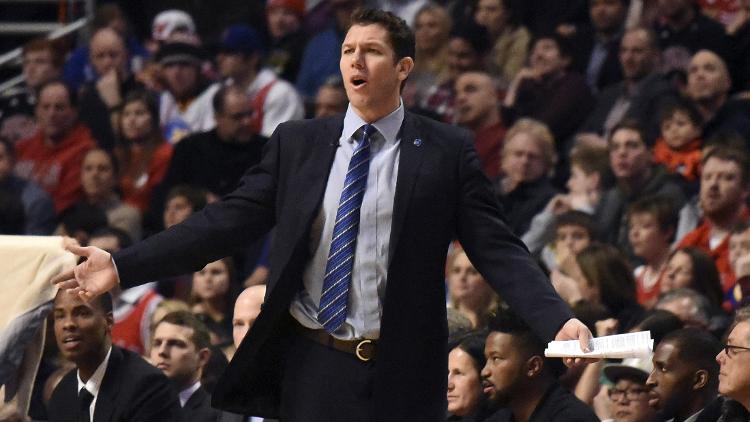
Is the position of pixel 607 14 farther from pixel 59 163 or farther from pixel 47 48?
pixel 47 48

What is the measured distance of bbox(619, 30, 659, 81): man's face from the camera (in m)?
9.77

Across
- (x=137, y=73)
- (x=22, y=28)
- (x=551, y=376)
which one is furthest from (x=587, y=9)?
(x=551, y=376)

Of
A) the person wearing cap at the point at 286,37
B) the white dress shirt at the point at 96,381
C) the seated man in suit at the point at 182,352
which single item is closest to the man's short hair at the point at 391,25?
the white dress shirt at the point at 96,381

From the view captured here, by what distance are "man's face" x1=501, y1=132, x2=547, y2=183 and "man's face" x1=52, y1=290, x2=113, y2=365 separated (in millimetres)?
3666

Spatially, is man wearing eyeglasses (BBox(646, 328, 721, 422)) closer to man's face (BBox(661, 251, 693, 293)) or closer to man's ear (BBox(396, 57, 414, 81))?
man's face (BBox(661, 251, 693, 293))

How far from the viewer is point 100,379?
5879 mm

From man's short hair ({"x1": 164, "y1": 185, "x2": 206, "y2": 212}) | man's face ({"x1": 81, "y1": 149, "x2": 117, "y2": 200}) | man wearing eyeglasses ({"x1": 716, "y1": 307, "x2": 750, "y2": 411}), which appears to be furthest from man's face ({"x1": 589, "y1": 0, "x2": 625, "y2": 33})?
man wearing eyeglasses ({"x1": 716, "y1": 307, "x2": 750, "y2": 411})

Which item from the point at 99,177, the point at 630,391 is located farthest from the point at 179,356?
the point at 99,177

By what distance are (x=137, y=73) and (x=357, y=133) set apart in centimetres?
767

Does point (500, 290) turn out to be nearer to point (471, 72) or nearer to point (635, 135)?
point (635, 135)

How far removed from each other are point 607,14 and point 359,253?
6.67m

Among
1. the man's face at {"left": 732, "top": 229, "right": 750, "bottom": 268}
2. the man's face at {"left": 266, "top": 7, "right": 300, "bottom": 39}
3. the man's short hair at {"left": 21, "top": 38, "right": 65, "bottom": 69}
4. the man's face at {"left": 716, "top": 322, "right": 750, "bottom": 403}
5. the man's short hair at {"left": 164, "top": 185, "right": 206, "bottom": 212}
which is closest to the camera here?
the man's face at {"left": 716, "top": 322, "right": 750, "bottom": 403}

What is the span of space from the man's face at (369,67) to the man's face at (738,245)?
11.9ft

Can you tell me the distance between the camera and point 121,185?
10430 mm
